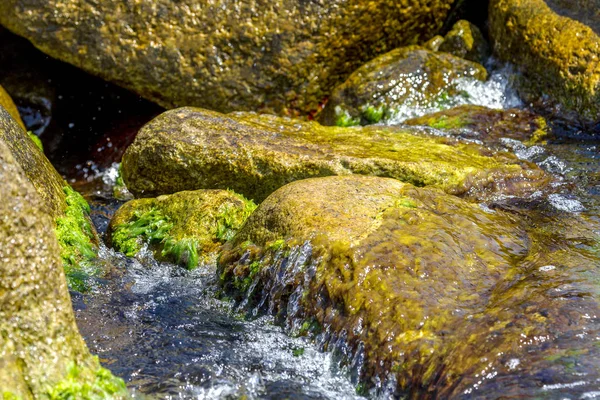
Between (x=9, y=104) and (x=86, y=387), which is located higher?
(x=9, y=104)

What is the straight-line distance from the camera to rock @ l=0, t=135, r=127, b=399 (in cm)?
312

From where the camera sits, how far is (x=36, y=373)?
3189 mm

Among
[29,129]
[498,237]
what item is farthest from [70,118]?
[498,237]

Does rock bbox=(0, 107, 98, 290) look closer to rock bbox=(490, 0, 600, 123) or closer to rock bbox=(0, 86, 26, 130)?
rock bbox=(0, 86, 26, 130)

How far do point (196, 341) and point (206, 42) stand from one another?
4.64 m

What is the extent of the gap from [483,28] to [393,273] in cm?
602

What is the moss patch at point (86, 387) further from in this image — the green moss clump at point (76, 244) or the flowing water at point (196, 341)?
the green moss clump at point (76, 244)

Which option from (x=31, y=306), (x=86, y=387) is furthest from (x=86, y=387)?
(x=31, y=306)

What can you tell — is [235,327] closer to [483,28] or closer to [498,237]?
[498,237]

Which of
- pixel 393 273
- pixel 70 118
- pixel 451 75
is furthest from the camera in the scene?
pixel 70 118

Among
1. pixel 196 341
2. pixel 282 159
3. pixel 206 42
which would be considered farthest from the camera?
pixel 206 42

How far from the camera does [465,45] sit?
9164 millimetres

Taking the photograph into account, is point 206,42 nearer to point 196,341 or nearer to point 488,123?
point 488,123

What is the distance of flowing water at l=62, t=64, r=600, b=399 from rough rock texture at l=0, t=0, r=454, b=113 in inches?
117
